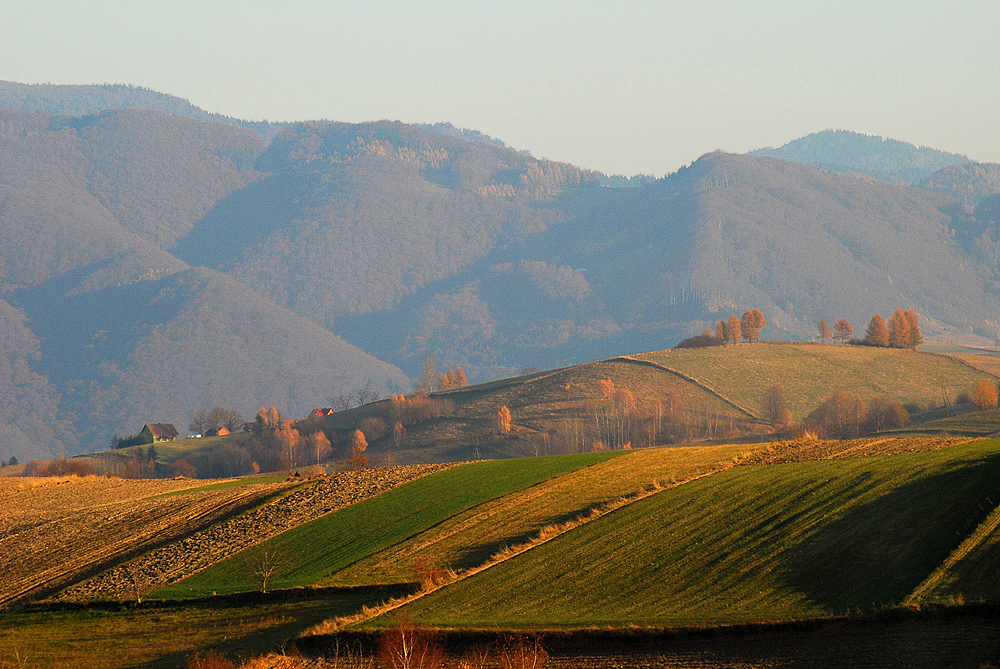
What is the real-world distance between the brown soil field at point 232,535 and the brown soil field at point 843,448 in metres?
28.3

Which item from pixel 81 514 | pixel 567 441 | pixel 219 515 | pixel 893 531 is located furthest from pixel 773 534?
pixel 567 441

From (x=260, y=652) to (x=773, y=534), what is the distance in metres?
23.8

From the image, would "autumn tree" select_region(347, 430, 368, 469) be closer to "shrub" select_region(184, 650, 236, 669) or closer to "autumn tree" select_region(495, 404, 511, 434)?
"autumn tree" select_region(495, 404, 511, 434)

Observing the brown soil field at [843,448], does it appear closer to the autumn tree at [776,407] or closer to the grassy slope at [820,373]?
the autumn tree at [776,407]

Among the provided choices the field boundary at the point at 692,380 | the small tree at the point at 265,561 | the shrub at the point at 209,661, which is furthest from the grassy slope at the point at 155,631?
the field boundary at the point at 692,380

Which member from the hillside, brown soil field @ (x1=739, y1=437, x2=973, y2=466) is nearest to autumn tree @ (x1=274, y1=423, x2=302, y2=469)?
the hillside

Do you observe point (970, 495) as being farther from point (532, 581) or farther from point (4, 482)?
point (4, 482)

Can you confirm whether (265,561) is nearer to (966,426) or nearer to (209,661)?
(209,661)

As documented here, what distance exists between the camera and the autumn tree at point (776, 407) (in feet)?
521

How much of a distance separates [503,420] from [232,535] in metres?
112

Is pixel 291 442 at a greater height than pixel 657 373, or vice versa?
pixel 657 373

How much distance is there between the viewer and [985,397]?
5837 inches

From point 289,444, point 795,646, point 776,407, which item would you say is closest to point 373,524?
point 795,646

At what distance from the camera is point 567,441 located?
538 feet
